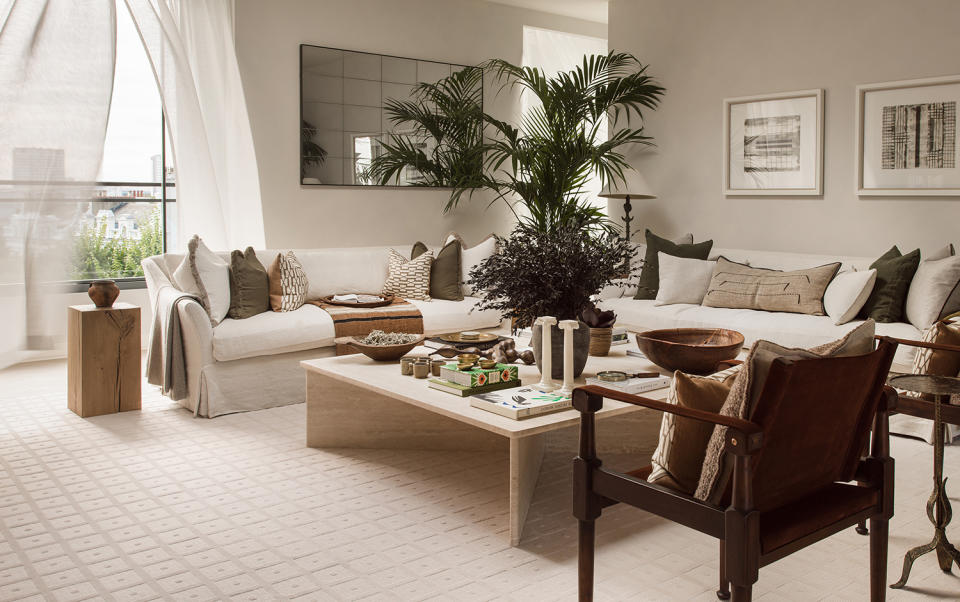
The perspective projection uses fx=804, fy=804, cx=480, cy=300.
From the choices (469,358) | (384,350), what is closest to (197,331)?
(384,350)

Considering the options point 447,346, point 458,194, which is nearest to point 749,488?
point 447,346

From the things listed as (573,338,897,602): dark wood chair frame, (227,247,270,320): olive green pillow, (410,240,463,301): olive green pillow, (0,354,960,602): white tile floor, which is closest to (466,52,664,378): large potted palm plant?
(410,240,463,301): olive green pillow

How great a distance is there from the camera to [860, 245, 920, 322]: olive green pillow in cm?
443

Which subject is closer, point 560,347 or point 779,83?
point 560,347

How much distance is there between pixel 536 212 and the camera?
644 cm

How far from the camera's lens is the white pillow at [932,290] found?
13.7ft

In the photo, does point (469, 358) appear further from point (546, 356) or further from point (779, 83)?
point (779, 83)

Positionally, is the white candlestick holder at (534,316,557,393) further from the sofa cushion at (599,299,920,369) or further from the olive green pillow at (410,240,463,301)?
the olive green pillow at (410,240,463,301)

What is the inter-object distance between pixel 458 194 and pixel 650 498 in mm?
5120

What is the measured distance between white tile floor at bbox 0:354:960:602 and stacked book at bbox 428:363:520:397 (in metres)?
0.43

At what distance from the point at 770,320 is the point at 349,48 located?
3.87m

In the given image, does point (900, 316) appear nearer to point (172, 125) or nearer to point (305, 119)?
point (305, 119)

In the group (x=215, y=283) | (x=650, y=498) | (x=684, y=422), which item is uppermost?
(x=215, y=283)

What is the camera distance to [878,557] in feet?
6.91
